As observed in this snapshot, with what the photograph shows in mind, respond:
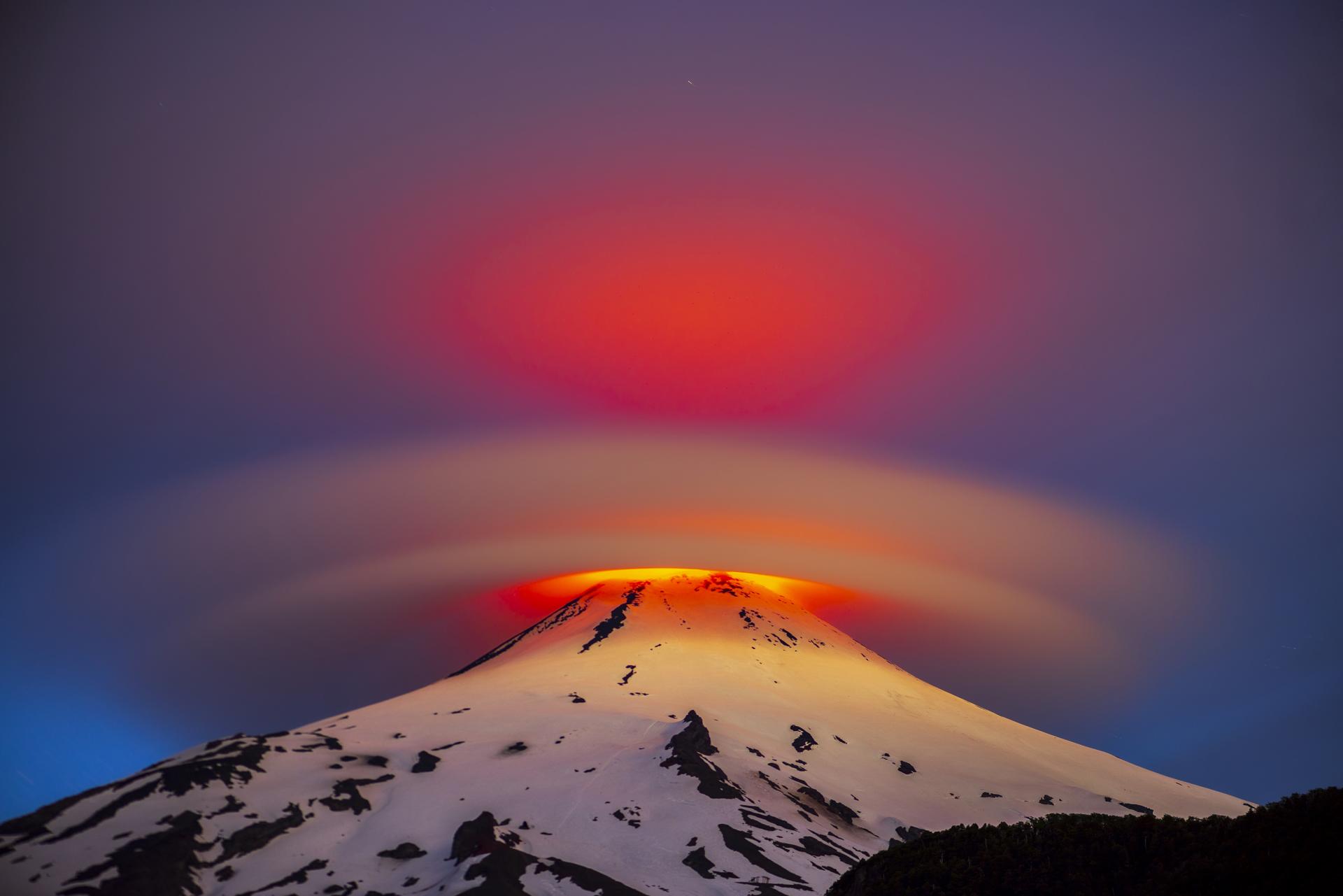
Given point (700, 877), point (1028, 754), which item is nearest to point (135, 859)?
point (700, 877)

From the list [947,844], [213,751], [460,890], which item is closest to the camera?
[947,844]

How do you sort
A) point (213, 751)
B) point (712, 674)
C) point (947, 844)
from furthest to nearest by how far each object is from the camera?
1. point (712, 674)
2. point (213, 751)
3. point (947, 844)

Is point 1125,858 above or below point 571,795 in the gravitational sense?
above

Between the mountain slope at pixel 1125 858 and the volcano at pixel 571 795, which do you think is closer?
the mountain slope at pixel 1125 858

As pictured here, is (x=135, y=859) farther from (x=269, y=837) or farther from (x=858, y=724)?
(x=858, y=724)

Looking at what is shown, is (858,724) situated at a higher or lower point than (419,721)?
higher

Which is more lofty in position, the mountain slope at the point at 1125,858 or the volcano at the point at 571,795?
the mountain slope at the point at 1125,858

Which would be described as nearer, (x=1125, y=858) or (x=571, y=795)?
(x=1125, y=858)

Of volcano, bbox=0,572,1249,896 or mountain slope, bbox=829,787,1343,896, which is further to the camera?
volcano, bbox=0,572,1249,896
